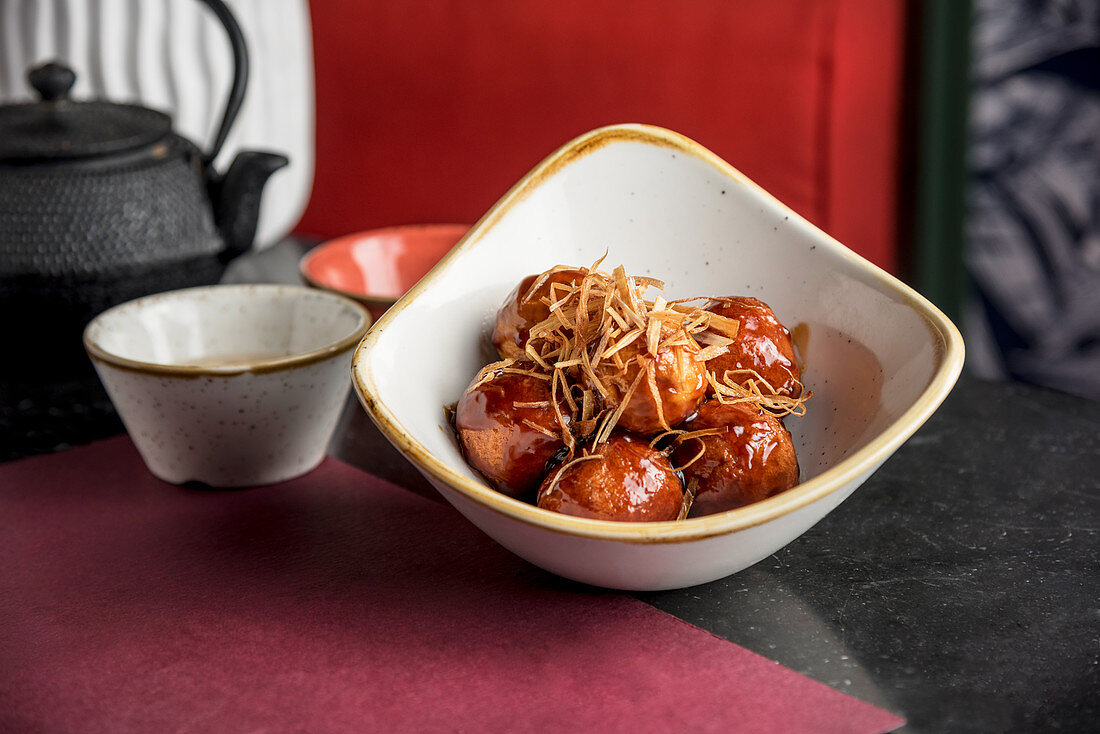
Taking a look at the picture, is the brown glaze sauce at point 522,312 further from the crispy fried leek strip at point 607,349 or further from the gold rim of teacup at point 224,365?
the gold rim of teacup at point 224,365

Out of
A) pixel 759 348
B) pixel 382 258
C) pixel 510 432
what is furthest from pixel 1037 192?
pixel 510 432

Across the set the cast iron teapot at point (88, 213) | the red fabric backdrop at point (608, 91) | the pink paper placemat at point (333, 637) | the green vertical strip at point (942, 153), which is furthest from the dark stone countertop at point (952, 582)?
the green vertical strip at point (942, 153)

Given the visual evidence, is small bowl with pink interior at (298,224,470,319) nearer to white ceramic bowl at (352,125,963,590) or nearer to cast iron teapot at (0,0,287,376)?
cast iron teapot at (0,0,287,376)

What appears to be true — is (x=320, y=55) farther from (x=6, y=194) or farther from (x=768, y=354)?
(x=768, y=354)

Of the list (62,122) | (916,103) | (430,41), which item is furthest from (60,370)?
(916,103)

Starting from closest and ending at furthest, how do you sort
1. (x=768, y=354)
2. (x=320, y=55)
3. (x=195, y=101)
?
(x=768, y=354) < (x=195, y=101) < (x=320, y=55)

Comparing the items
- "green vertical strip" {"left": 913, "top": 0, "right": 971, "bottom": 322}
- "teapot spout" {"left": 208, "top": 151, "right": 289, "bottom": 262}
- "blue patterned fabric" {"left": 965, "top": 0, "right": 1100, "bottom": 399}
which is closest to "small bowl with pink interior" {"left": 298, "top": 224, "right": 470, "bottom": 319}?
"teapot spout" {"left": 208, "top": 151, "right": 289, "bottom": 262}

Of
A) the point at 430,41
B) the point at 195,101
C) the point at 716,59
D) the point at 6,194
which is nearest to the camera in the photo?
the point at 6,194

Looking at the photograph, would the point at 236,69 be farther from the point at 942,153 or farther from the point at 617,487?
the point at 942,153
